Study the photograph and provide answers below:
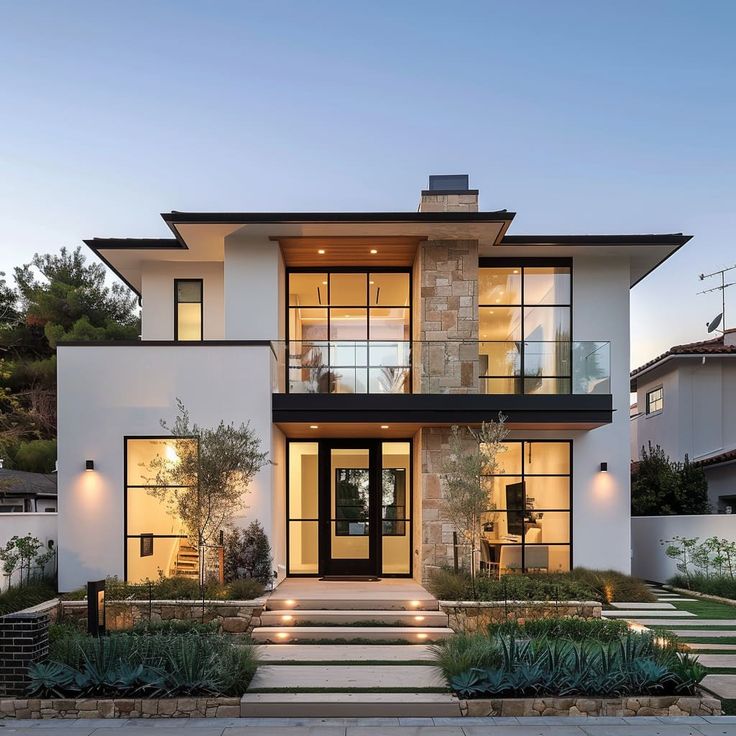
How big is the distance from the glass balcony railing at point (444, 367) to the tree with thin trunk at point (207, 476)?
7.21 feet

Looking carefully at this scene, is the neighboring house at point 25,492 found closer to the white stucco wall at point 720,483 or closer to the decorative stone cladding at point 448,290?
the decorative stone cladding at point 448,290

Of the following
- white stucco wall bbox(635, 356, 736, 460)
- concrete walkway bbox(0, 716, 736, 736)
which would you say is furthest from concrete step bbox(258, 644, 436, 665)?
white stucco wall bbox(635, 356, 736, 460)

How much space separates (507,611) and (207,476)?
17.4 feet

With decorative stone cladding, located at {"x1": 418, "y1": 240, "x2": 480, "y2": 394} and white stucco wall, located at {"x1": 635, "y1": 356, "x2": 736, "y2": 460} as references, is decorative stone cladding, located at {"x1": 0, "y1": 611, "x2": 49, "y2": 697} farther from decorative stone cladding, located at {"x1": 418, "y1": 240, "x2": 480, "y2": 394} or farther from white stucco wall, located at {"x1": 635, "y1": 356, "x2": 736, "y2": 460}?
white stucco wall, located at {"x1": 635, "y1": 356, "x2": 736, "y2": 460}

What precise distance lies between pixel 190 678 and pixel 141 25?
13.5 metres

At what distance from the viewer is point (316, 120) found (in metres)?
20.2

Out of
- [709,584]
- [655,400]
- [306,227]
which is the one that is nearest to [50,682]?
[306,227]

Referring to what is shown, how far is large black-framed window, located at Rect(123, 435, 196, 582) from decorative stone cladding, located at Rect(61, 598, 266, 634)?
1901mm

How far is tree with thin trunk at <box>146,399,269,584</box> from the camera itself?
12.0m

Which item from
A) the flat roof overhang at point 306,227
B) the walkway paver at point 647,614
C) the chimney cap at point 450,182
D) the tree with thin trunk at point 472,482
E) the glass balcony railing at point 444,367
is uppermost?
the chimney cap at point 450,182

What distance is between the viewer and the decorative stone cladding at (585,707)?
794cm

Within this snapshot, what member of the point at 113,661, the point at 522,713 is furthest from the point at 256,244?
the point at 522,713

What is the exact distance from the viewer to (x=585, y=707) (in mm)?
7961

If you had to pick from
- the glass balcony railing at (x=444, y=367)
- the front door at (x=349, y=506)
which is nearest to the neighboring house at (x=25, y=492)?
the front door at (x=349, y=506)
